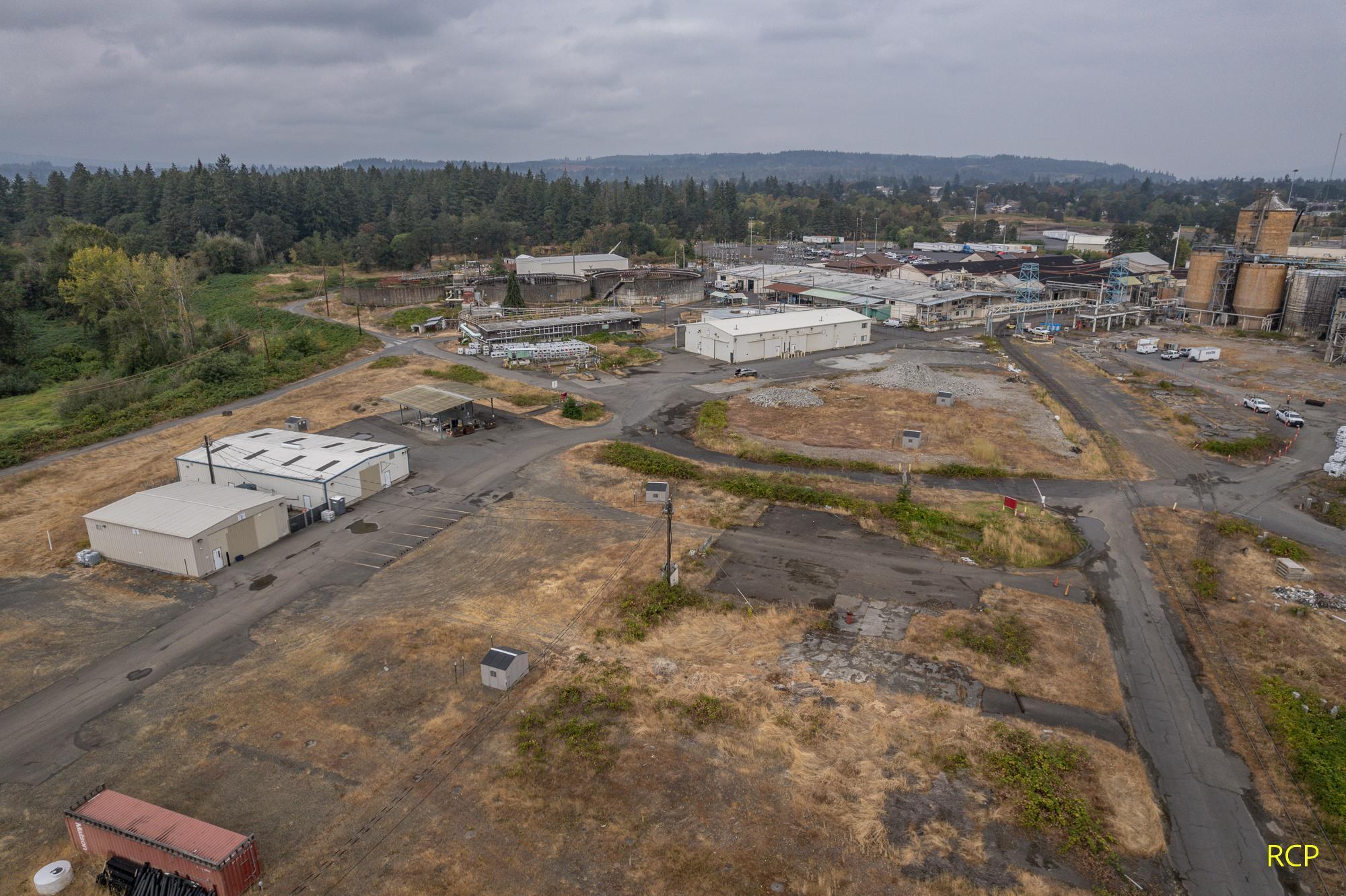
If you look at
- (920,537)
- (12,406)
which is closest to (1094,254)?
(920,537)

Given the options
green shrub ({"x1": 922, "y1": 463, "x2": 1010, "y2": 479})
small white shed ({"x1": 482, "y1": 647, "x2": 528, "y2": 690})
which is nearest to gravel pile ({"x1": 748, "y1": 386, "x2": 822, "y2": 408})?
green shrub ({"x1": 922, "y1": 463, "x2": 1010, "y2": 479})

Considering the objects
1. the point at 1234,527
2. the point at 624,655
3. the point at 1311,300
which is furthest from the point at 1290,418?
the point at 624,655

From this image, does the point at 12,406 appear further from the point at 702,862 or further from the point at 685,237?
the point at 685,237

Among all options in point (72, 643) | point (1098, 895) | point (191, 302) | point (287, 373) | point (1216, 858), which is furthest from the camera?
point (191, 302)

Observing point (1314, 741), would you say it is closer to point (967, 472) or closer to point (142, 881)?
point (967, 472)

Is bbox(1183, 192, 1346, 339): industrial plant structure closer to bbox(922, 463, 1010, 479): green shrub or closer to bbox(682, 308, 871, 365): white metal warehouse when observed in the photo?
bbox(682, 308, 871, 365): white metal warehouse

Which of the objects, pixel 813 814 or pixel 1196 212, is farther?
pixel 1196 212

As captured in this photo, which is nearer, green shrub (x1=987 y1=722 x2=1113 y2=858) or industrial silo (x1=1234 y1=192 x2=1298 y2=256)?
green shrub (x1=987 y1=722 x2=1113 y2=858)
